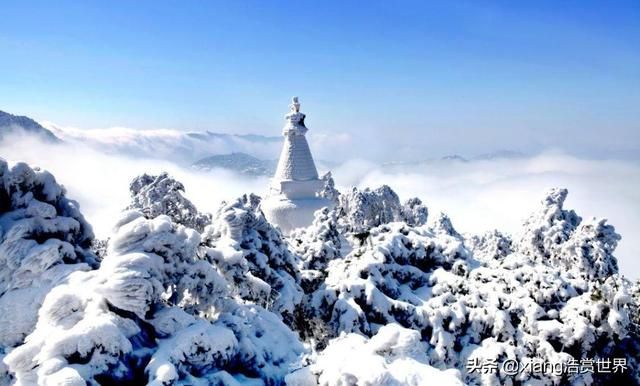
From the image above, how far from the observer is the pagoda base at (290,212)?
35.5 meters

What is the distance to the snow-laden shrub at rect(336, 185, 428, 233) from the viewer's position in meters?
37.7

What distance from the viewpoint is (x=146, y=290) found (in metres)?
8.45

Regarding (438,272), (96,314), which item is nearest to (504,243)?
(438,272)

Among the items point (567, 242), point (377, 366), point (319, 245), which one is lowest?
point (377, 366)

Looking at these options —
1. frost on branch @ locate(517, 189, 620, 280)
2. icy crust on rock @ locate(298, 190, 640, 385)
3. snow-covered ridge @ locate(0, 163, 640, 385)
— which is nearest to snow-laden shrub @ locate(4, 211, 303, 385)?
snow-covered ridge @ locate(0, 163, 640, 385)

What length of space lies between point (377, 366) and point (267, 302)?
6.67 m

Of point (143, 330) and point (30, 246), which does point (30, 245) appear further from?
point (143, 330)

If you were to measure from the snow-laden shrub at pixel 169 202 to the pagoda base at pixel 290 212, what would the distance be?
27.1 ft

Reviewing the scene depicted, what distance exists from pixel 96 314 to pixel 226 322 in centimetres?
242

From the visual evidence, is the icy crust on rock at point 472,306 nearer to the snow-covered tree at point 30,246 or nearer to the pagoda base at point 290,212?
the snow-covered tree at point 30,246

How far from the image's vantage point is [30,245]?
989 cm

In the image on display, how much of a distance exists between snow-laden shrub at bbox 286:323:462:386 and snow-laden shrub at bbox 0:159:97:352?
468 centimetres

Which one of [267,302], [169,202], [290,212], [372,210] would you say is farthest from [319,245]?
[372,210]

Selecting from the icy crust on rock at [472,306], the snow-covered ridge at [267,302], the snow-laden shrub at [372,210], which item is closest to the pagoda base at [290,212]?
the snow-laden shrub at [372,210]
